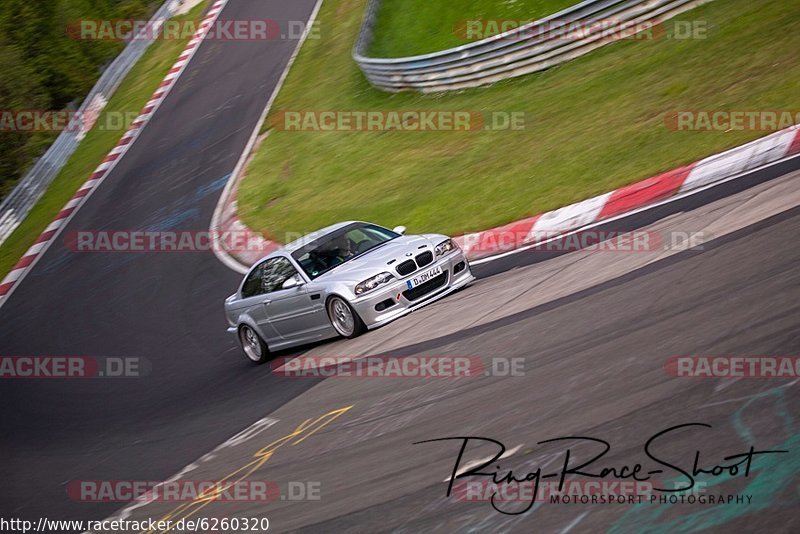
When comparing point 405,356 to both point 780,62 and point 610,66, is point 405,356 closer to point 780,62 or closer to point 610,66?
point 780,62

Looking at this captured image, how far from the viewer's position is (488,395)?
25.0 feet

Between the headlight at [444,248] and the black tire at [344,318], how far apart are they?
121 centimetres

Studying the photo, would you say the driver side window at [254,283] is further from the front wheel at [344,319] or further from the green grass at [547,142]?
the green grass at [547,142]

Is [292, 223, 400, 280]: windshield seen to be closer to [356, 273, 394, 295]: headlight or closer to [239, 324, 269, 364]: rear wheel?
[356, 273, 394, 295]: headlight

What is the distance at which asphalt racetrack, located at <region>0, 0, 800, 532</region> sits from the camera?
5.77 meters

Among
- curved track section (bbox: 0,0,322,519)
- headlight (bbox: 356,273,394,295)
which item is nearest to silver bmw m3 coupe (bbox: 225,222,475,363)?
headlight (bbox: 356,273,394,295)

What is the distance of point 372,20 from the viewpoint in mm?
25125

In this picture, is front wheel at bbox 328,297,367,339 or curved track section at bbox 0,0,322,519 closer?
curved track section at bbox 0,0,322,519

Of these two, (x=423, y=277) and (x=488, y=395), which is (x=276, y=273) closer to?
(x=423, y=277)

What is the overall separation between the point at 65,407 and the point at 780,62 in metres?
11.2

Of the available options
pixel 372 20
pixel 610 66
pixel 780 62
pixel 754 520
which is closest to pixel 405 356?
pixel 754 520

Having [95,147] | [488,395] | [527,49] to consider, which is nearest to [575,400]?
[488,395]

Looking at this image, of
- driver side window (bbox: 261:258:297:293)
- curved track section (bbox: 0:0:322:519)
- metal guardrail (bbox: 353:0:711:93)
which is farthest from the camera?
metal guardrail (bbox: 353:0:711:93)

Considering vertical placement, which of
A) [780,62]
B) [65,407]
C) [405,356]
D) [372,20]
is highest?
[372,20]
